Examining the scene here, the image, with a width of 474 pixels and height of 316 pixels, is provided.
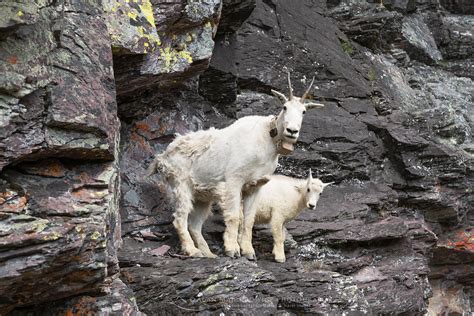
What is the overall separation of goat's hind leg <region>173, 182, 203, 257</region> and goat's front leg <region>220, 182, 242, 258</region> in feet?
1.58

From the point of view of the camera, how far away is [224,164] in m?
9.81

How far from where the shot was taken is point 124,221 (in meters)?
10.3

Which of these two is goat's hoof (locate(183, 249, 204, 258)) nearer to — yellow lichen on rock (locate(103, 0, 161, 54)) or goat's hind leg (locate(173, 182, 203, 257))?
goat's hind leg (locate(173, 182, 203, 257))

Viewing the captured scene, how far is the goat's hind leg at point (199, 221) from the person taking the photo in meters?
10.1

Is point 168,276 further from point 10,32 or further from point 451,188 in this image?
point 451,188

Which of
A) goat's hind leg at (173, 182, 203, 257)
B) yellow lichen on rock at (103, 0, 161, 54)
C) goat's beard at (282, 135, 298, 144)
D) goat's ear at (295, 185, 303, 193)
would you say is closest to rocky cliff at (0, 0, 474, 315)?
yellow lichen on rock at (103, 0, 161, 54)

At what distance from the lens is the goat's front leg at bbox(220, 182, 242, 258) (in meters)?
9.54

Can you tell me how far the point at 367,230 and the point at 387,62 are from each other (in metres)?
6.89

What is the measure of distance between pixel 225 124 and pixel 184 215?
304cm

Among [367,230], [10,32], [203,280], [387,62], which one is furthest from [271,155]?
[387,62]

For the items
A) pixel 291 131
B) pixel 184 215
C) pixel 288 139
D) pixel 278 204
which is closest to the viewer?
pixel 291 131

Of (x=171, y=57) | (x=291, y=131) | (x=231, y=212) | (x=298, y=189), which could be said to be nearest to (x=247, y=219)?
(x=231, y=212)

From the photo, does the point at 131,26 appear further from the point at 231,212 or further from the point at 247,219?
the point at 247,219

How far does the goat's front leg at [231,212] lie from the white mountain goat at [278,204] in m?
0.35
